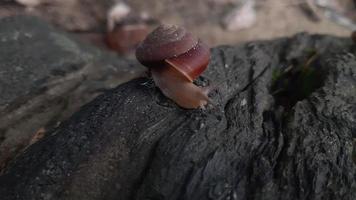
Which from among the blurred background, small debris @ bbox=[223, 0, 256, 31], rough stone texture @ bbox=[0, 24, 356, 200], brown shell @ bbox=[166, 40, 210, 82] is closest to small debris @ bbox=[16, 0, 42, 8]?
the blurred background

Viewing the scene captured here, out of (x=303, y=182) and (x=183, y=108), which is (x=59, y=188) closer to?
(x=183, y=108)

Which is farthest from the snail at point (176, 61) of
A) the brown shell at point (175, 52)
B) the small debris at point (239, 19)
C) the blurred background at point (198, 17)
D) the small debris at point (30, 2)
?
the small debris at point (239, 19)

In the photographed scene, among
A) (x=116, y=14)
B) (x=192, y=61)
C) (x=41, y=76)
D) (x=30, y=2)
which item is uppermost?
(x=192, y=61)

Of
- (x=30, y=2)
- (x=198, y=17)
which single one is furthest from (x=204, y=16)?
(x=30, y=2)

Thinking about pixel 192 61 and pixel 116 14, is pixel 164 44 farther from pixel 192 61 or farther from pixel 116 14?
pixel 116 14

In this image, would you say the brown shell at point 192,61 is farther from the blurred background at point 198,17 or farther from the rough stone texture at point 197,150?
the blurred background at point 198,17
